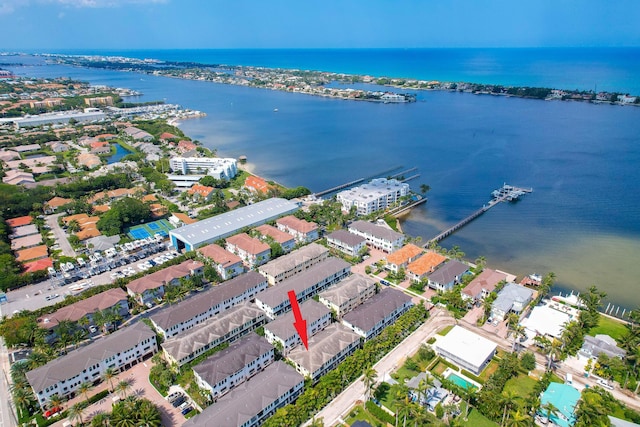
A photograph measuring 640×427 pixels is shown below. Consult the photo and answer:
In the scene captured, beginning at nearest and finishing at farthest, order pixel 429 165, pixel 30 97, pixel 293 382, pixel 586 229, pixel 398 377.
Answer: pixel 293 382, pixel 398 377, pixel 586 229, pixel 429 165, pixel 30 97

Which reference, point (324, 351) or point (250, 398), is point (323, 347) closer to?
point (324, 351)

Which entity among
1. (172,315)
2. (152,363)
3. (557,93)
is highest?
(557,93)

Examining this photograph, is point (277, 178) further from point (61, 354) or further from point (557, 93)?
point (557, 93)

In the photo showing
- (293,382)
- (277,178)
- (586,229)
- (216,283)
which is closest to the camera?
(293,382)

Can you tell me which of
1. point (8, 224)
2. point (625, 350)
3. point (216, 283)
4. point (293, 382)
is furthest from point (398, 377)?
point (8, 224)

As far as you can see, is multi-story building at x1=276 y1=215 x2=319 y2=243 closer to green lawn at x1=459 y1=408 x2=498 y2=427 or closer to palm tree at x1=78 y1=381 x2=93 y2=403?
palm tree at x1=78 y1=381 x2=93 y2=403

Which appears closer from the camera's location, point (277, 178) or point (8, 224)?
point (8, 224)

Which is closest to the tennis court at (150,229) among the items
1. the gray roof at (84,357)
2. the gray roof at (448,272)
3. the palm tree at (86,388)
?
the gray roof at (84,357)
